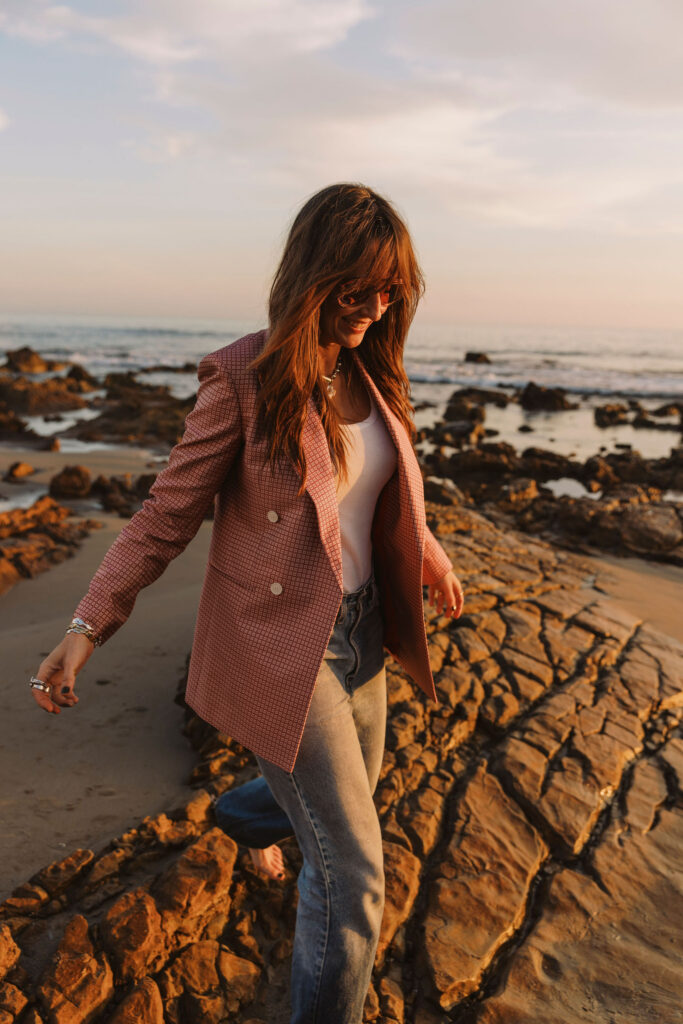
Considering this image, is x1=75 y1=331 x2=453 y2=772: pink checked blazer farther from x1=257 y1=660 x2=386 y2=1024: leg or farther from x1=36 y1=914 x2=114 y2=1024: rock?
x1=36 y1=914 x2=114 y2=1024: rock

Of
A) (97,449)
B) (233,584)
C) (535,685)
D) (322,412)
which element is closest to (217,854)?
(233,584)

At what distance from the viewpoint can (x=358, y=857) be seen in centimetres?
196

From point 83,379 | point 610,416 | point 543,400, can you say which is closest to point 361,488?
point 610,416

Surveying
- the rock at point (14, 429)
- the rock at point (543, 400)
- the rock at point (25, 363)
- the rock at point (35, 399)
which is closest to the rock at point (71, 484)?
the rock at point (14, 429)

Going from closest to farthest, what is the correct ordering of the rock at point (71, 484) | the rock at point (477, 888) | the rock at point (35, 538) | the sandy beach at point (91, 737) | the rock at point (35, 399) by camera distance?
1. the rock at point (477, 888)
2. the sandy beach at point (91, 737)
3. the rock at point (35, 538)
4. the rock at point (71, 484)
5. the rock at point (35, 399)

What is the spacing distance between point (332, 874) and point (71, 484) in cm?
828

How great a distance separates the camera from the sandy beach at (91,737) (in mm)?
3031

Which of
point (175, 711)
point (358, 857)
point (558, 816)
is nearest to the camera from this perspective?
point (358, 857)

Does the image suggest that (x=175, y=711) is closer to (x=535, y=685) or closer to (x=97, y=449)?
(x=535, y=685)

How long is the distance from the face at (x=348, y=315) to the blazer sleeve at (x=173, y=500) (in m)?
0.33

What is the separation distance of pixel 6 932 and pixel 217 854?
699 millimetres

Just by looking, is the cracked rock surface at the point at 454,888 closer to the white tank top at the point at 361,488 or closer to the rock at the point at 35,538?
the white tank top at the point at 361,488

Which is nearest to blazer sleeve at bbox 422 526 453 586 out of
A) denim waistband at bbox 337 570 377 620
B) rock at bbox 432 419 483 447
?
denim waistband at bbox 337 570 377 620

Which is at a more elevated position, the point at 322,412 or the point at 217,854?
the point at 322,412
